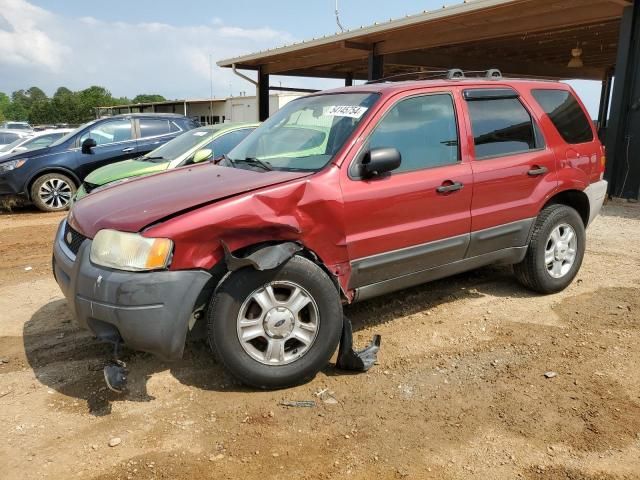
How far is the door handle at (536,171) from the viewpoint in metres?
4.41

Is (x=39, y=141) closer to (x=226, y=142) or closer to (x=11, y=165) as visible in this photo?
(x=11, y=165)

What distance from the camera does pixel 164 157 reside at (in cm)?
746

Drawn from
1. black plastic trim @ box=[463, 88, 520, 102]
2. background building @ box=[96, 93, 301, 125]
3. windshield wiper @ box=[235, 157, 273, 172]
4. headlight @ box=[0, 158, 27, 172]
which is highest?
background building @ box=[96, 93, 301, 125]

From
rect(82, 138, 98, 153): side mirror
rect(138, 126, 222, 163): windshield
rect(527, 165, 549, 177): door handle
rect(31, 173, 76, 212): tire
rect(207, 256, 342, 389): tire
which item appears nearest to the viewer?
rect(207, 256, 342, 389): tire

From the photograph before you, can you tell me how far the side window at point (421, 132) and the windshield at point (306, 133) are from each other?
191mm

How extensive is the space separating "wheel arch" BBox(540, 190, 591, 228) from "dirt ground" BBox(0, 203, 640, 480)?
0.88 metres

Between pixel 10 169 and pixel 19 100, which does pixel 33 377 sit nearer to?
Answer: pixel 10 169

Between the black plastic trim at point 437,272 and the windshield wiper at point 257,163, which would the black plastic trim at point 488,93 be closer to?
the black plastic trim at point 437,272

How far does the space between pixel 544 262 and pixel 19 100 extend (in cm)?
15001

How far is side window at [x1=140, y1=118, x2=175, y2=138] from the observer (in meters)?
10.2

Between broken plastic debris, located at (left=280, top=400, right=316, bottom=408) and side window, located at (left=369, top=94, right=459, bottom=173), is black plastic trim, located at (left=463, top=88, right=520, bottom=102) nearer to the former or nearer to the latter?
side window, located at (left=369, top=94, right=459, bottom=173)

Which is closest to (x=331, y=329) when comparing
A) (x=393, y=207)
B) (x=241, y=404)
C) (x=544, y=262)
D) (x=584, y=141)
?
(x=241, y=404)

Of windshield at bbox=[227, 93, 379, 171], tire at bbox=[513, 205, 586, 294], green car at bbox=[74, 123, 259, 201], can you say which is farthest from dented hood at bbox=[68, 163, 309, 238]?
green car at bbox=[74, 123, 259, 201]

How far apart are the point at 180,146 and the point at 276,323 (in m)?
5.16
